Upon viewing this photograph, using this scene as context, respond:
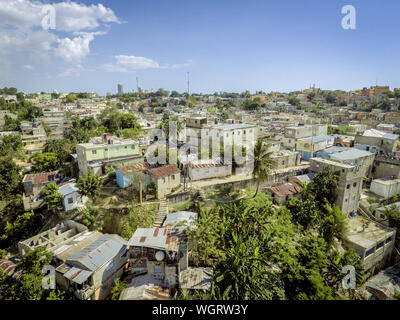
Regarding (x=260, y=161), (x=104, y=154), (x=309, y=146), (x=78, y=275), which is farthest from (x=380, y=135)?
(x=78, y=275)

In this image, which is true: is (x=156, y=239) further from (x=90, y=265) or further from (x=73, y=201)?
(x=73, y=201)

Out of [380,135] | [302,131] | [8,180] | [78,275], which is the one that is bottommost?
[78,275]

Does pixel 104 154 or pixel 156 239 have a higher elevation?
pixel 104 154

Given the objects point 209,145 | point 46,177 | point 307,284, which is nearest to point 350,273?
point 307,284

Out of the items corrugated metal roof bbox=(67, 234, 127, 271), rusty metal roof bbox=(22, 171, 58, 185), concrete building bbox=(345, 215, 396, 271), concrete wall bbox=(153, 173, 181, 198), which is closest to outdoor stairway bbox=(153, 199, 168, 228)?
concrete wall bbox=(153, 173, 181, 198)

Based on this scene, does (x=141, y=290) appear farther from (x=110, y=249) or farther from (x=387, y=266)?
(x=387, y=266)
